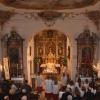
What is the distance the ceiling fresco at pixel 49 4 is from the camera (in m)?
23.2

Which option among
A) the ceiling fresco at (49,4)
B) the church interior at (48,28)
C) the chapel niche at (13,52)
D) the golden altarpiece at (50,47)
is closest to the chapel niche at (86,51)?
the church interior at (48,28)

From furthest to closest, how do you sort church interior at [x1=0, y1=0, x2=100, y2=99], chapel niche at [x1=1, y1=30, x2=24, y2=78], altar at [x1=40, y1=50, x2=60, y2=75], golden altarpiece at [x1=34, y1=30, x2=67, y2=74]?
golden altarpiece at [x1=34, y1=30, x2=67, y2=74] < altar at [x1=40, y1=50, x2=60, y2=75] < chapel niche at [x1=1, y1=30, x2=24, y2=78] < church interior at [x1=0, y1=0, x2=100, y2=99]

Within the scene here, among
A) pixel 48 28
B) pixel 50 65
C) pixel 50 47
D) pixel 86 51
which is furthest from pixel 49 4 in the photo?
pixel 50 47

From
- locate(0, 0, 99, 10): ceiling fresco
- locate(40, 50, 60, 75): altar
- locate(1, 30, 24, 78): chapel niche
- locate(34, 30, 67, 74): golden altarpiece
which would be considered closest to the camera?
locate(0, 0, 99, 10): ceiling fresco

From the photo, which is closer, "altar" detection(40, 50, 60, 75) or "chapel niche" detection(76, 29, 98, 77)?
"chapel niche" detection(76, 29, 98, 77)

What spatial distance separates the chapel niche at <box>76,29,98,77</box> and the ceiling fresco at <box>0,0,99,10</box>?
2.34 m

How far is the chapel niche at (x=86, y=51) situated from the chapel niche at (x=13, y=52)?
372 centimetres

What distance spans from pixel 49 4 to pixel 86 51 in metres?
4.11

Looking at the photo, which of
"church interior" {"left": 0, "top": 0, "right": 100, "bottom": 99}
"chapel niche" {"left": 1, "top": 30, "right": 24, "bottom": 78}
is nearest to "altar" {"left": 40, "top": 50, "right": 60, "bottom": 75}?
"church interior" {"left": 0, "top": 0, "right": 100, "bottom": 99}

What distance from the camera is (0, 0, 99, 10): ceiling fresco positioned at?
76.1ft

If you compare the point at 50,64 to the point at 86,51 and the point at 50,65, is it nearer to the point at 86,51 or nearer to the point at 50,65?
the point at 50,65

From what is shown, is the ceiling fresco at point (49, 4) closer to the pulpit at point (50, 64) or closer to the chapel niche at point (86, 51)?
A: the chapel niche at point (86, 51)

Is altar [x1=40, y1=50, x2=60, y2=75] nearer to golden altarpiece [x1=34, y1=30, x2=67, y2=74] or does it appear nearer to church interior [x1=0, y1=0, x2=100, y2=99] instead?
golden altarpiece [x1=34, y1=30, x2=67, y2=74]

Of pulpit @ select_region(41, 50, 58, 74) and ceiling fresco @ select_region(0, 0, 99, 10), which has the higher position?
ceiling fresco @ select_region(0, 0, 99, 10)
